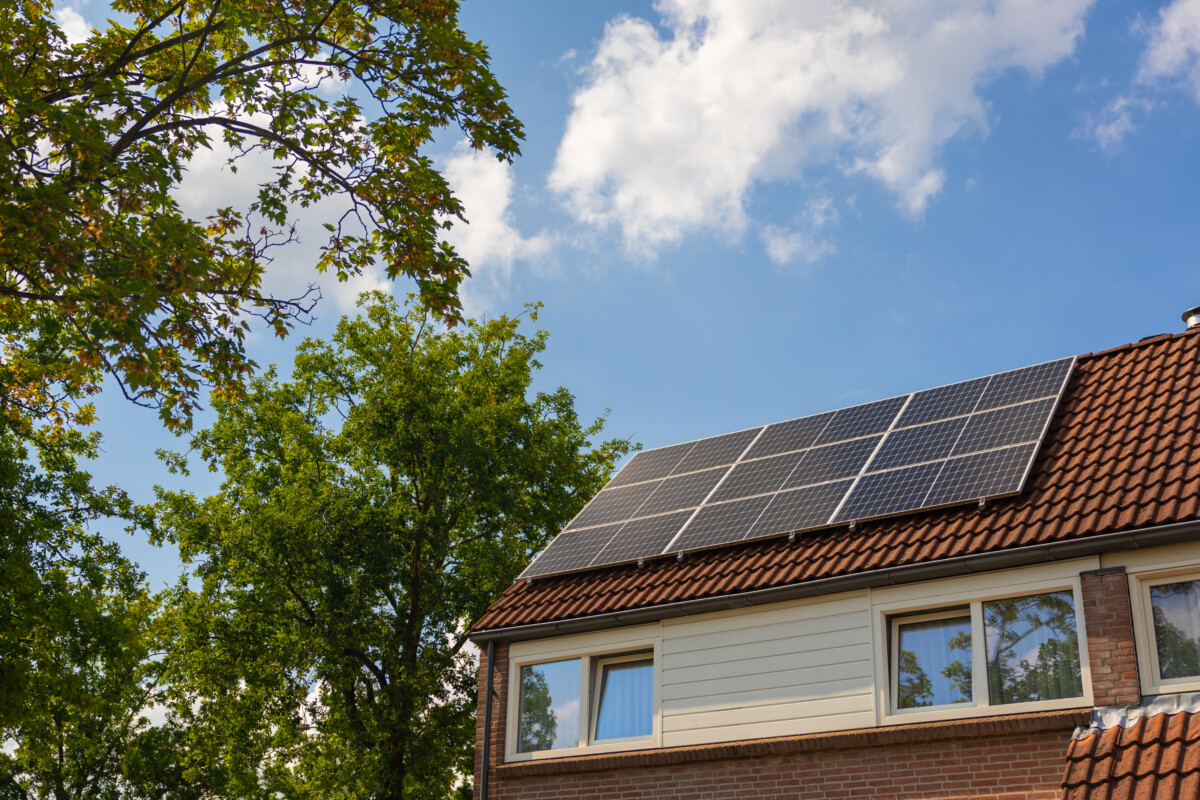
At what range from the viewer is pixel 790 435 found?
57.4ft

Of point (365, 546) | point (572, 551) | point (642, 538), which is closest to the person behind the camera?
point (642, 538)

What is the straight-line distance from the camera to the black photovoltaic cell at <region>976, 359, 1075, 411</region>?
48.4 feet

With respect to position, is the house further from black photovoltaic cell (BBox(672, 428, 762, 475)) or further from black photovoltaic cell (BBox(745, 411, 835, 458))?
black photovoltaic cell (BBox(672, 428, 762, 475))

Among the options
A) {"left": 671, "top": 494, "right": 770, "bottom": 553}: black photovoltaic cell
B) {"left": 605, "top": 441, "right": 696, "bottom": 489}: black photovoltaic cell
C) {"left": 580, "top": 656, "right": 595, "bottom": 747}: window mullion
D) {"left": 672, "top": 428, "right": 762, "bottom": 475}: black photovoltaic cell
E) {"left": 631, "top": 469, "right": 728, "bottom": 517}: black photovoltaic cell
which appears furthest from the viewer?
{"left": 605, "top": 441, "right": 696, "bottom": 489}: black photovoltaic cell

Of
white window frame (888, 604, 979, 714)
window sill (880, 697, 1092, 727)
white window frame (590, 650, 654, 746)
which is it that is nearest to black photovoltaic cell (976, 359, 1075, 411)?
white window frame (888, 604, 979, 714)

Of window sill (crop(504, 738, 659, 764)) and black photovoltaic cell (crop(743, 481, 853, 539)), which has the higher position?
black photovoltaic cell (crop(743, 481, 853, 539))

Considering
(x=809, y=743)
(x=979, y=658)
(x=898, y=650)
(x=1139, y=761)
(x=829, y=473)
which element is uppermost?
(x=829, y=473)

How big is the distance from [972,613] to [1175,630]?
6.86 ft

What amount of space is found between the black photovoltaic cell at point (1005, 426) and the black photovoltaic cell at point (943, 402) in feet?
2.01

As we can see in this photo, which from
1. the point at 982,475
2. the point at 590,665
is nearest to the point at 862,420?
the point at 982,475

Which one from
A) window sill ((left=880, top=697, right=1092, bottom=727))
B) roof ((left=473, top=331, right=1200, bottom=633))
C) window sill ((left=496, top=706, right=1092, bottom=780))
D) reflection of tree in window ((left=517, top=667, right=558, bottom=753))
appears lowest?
window sill ((left=496, top=706, right=1092, bottom=780))

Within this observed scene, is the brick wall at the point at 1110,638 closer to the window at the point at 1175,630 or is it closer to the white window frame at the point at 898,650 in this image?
the window at the point at 1175,630

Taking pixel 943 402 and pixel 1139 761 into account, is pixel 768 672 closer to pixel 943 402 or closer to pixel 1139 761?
pixel 1139 761

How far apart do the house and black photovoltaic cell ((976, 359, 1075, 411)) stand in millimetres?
126
